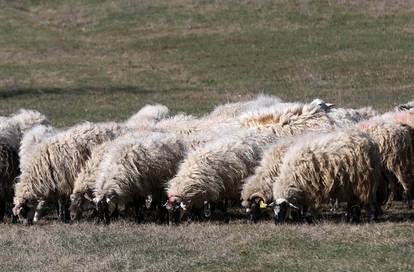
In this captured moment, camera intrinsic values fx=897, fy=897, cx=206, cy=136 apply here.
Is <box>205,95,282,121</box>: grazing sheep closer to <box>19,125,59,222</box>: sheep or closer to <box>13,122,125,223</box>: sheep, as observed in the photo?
<box>19,125,59,222</box>: sheep

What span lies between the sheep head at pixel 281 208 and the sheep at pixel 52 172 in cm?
385

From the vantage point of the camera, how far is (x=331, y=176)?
1342 centimetres

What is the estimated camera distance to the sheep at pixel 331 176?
1341cm

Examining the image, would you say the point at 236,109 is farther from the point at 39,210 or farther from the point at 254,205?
the point at 254,205

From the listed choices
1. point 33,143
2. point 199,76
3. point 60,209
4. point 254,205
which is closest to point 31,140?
point 33,143

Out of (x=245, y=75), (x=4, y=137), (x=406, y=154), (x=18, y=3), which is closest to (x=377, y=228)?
(x=406, y=154)

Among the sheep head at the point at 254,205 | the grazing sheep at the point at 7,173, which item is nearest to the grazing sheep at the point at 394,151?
the sheep head at the point at 254,205

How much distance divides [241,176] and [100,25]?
125 ft

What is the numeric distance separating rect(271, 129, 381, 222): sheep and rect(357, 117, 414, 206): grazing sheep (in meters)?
1.24

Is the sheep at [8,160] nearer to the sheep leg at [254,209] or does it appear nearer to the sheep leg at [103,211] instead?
the sheep leg at [103,211]

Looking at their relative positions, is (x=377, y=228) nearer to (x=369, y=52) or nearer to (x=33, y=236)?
(x=33, y=236)

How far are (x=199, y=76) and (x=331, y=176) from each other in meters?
26.4

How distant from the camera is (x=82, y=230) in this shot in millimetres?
13547

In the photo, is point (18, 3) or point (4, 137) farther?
point (18, 3)
